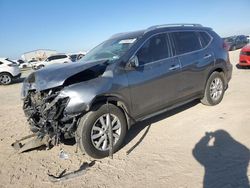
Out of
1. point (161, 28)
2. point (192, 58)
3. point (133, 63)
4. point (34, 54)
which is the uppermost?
point (34, 54)

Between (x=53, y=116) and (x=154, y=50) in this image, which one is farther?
(x=154, y=50)

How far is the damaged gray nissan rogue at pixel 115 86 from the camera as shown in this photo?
411 centimetres

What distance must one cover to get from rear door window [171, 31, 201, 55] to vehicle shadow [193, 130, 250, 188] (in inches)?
71.0

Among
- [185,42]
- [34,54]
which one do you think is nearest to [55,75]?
[185,42]

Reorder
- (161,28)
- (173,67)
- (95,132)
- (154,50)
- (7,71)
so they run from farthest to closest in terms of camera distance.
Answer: (7,71), (161,28), (173,67), (154,50), (95,132)

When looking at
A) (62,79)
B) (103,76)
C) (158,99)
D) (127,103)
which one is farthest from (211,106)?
(62,79)

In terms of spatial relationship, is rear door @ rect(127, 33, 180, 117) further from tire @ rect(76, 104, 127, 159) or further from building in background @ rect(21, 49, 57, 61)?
building in background @ rect(21, 49, 57, 61)

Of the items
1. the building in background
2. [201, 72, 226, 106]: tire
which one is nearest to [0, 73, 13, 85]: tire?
[201, 72, 226, 106]: tire

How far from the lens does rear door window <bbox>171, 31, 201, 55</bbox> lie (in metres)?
5.55

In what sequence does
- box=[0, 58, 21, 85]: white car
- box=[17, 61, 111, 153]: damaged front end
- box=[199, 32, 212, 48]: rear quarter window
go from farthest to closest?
box=[0, 58, 21, 85]: white car < box=[199, 32, 212, 48]: rear quarter window < box=[17, 61, 111, 153]: damaged front end

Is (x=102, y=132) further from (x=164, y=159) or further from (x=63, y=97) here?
(x=164, y=159)

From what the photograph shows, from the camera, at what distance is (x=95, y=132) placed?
4266mm

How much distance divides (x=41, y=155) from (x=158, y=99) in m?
2.27

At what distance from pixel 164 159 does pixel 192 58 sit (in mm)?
2522
